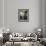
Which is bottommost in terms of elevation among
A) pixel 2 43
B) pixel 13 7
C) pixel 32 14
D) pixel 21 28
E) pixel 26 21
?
pixel 2 43

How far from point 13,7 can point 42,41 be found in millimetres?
672

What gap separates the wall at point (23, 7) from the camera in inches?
68.0

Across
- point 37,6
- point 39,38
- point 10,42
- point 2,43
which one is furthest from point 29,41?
point 37,6

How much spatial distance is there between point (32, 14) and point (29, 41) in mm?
408

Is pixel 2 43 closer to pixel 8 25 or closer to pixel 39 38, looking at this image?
pixel 8 25

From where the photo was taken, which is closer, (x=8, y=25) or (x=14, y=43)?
(x=14, y=43)

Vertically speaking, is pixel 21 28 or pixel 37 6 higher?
Result: pixel 37 6

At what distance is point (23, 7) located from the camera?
1.77m

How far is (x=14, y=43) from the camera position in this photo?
1.68m

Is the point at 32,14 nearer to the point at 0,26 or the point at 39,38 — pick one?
the point at 39,38

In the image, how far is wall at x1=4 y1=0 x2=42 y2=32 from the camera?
5.67 ft

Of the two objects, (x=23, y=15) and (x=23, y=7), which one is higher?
(x=23, y=7)

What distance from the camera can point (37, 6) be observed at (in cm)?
173

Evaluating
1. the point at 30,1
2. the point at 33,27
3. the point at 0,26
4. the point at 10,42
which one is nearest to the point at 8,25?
the point at 0,26
